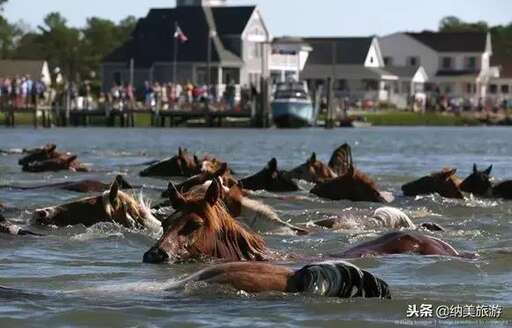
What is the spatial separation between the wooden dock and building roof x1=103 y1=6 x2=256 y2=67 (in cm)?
2045

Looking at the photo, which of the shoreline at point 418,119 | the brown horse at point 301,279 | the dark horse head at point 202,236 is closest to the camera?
the brown horse at point 301,279

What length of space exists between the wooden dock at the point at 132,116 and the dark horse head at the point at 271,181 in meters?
53.6

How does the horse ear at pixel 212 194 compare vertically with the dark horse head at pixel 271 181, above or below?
above

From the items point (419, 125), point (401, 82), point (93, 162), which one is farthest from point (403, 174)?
point (401, 82)

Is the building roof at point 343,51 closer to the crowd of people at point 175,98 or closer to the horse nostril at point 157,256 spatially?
the crowd of people at point 175,98

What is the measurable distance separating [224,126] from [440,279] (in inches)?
2673

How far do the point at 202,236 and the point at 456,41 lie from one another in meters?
126

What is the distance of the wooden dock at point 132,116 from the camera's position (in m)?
76.1

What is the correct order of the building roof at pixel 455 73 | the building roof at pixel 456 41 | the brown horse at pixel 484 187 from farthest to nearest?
1. the building roof at pixel 456 41
2. the building roof at pixel 455 73
3. the brown horse at pixel 484 187

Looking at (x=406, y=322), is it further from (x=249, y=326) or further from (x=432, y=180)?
(x=432, y=180)

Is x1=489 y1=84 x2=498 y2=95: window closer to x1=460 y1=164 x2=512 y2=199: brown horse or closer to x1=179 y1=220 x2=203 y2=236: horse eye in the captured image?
x1=460 y1=164 x2=512 y2=199: brown horse

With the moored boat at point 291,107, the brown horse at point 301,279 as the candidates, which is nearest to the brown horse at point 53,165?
the brown horse at point 301,279

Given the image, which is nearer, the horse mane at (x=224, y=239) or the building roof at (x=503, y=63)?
the horse mane at (x=224, y=239)

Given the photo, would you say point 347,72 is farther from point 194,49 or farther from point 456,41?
point 194,49
